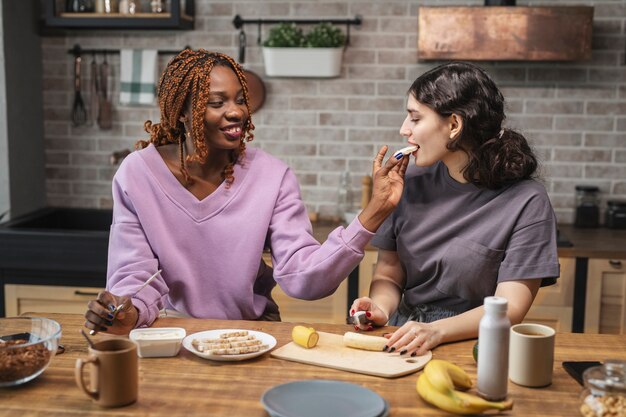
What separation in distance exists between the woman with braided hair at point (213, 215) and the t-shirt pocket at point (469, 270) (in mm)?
224

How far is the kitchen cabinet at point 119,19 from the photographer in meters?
3.53

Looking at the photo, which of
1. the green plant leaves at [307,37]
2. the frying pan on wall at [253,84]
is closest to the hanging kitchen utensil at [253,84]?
the frying pan on wall at [253,84]

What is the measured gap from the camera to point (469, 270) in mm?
2119

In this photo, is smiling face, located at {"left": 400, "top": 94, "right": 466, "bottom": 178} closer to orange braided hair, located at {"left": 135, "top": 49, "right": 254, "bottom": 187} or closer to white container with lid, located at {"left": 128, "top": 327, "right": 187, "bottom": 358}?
orange braided hair, located at {"left": 135, "top": 49, "right": 254, "bottom": 187}

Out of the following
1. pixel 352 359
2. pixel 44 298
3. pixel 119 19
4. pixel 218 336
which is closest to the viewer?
pixel 352 359

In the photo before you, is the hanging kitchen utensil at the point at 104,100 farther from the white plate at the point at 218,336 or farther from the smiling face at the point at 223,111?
the white plate at the point at 218,336

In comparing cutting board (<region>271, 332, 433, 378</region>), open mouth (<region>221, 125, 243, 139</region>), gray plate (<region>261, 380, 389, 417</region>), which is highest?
open mouth (<region>221, 125, 243, 139</region>)

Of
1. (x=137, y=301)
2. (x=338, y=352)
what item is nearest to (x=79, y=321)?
(x=137, y=301)

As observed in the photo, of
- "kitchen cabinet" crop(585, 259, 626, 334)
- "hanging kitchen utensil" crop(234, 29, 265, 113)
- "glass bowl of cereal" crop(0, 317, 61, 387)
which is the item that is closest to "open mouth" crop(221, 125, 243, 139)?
"glass bowl of cereal" crop(0, 317, 61, 387)

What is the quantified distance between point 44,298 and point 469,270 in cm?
198

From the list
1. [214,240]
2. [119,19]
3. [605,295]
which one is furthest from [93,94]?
[605,295]

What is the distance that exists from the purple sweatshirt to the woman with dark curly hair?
0.23 m

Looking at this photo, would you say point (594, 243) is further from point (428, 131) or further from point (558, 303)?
point (428, 131)

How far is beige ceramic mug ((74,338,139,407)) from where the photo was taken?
145 cm
